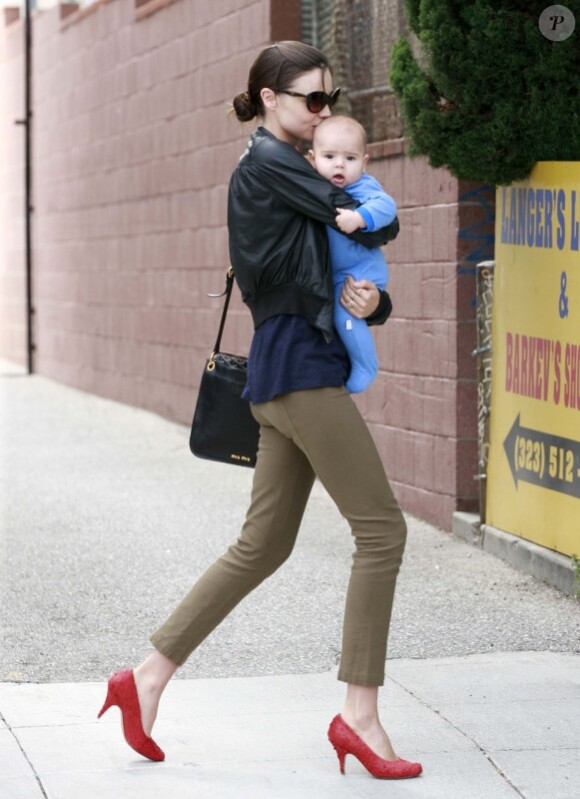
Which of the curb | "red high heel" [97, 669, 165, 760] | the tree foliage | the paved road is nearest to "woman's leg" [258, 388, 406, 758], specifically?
"red high heel" [97, 669, 165, 760]

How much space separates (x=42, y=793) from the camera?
167 inches

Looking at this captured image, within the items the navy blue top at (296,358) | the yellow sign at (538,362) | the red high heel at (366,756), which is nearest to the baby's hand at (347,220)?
the navy blue top at (296,358)

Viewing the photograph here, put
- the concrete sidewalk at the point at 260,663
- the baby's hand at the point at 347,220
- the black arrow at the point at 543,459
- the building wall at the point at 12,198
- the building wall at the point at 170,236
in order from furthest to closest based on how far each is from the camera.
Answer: the building wall at the point at 12,198 → the building wall at the point at 170,236 → the black arrow at the point at 543,459 → the concrete sidewalk at the point at 260,663 → the baby's hand at the point at 347,220

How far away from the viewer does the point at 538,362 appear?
23.1 ft

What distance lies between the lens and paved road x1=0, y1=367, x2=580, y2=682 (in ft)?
19.2

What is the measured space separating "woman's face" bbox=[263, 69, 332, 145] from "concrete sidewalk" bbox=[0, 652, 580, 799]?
1734mm

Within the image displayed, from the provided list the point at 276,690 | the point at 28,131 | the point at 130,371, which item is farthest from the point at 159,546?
the point at 28,131

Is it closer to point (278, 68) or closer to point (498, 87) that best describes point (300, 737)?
point (278, 68)

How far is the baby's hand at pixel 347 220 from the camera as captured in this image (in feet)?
13.9

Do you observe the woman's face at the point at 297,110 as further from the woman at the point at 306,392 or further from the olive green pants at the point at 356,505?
the olive green pants at the point at 356,505

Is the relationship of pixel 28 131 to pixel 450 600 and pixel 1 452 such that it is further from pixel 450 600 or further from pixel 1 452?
pixel 450 600

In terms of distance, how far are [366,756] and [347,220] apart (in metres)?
1.42

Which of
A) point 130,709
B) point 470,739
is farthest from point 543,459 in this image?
point 130,709

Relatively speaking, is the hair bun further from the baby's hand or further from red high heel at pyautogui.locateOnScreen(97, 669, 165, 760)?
red high heel at pyautogui.locateOnScreen(97, 669, 165, 760)
